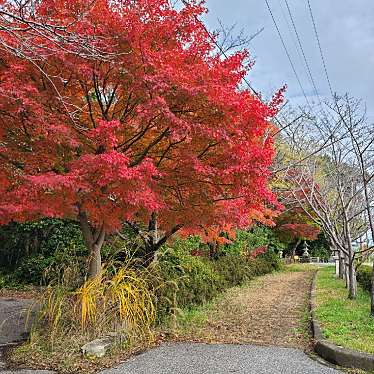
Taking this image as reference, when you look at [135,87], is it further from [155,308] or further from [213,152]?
[155,308]

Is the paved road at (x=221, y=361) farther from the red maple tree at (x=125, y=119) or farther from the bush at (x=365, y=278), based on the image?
the bush at (x=365, y=278)

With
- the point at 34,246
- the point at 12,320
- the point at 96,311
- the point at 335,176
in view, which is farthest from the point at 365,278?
the point at 34,246

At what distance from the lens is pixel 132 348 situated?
18.3 feet

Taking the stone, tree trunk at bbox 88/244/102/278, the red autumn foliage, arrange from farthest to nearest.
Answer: the red autumn foliage < tree trunk at bbox 88/244/102/278 < the stone

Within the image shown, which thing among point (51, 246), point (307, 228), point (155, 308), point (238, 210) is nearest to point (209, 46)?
point (238, 210)

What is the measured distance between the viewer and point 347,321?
6812 millimetres

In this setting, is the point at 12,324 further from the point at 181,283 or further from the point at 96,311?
the point at 181,283

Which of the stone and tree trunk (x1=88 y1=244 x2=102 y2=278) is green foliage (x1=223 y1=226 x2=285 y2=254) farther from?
the stone

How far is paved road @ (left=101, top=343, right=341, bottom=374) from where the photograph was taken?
469 centimetres

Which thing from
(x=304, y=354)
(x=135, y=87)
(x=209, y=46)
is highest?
(x=209, y=46)

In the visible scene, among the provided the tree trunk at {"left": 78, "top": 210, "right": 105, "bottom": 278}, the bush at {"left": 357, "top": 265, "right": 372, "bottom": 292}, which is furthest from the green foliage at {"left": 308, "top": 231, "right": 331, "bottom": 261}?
the tree trunk at {"left": 78, "top": 210, "right": 105, "bottom": 278}

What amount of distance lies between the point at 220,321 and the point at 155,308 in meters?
1.63

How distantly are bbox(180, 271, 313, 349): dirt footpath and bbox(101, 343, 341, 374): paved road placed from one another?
0.51 m

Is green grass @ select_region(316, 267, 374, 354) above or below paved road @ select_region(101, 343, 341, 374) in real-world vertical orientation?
above
